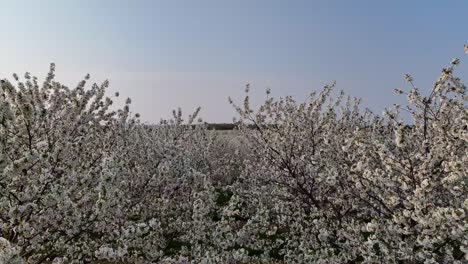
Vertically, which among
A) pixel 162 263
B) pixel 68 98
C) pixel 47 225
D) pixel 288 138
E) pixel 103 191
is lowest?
pixel 162 263

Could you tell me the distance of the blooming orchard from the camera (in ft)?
20.4

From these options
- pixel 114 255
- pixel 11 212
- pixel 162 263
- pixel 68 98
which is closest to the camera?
pixel 11 212

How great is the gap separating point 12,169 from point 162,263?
3.72m

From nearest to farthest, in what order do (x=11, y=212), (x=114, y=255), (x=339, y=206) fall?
(x=11, y=212) < (x=114, y=255) < (x=339, y=206)

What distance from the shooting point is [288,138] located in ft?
36.4

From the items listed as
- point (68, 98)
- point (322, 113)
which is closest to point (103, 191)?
point (68, 98)

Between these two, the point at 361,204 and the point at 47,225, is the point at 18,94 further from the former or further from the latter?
the point at 361,204

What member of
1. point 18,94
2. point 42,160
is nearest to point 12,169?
point 42,160

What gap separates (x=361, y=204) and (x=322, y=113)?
10.1ft

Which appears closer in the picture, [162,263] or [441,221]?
[441,221]

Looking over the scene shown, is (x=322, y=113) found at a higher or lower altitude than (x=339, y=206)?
higher

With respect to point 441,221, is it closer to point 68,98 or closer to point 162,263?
point 162,263

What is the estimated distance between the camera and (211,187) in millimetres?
9742

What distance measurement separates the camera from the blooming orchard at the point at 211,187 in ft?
20.4
